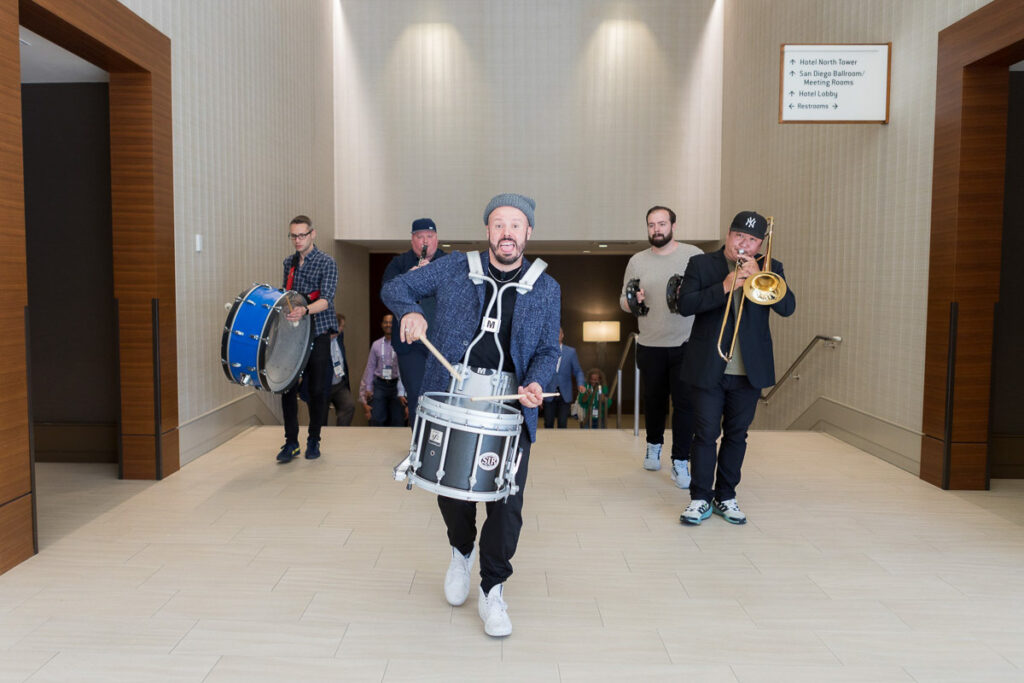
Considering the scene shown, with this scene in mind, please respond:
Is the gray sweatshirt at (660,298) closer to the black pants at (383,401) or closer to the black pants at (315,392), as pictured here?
the black pants at (315,392)

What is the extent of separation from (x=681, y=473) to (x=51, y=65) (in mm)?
4420

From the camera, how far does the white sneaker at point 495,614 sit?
2.62 m

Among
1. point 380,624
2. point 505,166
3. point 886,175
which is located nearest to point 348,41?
point 505,166

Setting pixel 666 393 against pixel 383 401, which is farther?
pixel 383 401

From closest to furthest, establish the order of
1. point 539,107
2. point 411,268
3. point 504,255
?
point 504,255, point 411,268, point 539,107

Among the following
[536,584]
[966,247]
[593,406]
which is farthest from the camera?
[593,406]

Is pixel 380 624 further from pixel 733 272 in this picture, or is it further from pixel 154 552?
pixel 733 272

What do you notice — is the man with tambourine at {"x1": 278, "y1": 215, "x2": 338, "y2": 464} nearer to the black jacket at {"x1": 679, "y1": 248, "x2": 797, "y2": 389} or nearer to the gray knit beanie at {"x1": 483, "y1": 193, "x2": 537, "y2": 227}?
the black jacket at {"x1": 679, "y1": 248, "x2": 797, "y2": 389}

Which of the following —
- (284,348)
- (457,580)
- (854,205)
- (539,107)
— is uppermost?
(539,107)

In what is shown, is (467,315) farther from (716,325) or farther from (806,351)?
(806,351)

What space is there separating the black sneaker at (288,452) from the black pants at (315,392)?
29 mm

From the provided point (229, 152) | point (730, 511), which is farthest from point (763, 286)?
point (229, 152)

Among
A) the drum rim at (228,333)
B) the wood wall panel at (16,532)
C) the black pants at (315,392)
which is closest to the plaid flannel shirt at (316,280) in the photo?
the black pants at (315,392)

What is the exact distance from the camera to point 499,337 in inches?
102
